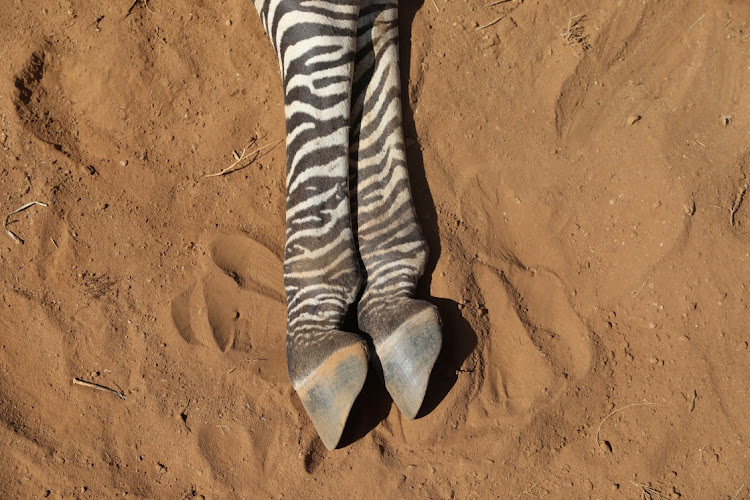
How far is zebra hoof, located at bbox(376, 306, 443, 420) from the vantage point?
2.18 metres

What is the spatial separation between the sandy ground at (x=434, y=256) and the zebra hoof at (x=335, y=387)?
23 cm

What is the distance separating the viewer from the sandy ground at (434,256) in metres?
2.38

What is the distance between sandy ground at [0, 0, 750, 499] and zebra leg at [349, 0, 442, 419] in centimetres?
17

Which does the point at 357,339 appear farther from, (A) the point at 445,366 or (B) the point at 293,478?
(B) the point at 293,478

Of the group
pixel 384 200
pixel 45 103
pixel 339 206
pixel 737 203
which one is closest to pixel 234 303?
pixel 339 206

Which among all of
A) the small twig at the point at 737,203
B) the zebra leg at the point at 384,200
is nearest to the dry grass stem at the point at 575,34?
the zebra leg at the point at 384,200

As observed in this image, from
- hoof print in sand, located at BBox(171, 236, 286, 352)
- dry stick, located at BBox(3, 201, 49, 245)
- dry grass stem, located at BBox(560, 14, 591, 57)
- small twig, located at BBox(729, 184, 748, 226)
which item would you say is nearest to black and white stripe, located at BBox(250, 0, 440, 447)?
hoof print in sand, located at BBox(171, 236, 286, 352)

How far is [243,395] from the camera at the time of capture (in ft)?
8.05

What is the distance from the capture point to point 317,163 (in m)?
2.35

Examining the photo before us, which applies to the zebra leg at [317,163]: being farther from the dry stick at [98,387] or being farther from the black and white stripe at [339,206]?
the dry stick at [98,387]

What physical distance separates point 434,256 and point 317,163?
0.71 m

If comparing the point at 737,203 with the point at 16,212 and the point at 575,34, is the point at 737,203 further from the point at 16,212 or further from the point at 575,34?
the point at 16,212

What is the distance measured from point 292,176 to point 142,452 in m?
1.42

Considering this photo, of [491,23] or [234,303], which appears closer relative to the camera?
[234,303]
